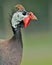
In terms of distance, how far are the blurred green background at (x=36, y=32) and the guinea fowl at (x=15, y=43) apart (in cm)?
267

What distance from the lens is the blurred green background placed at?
292 inches

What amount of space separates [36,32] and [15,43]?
452 cm

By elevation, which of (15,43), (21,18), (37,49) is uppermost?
(21,18)

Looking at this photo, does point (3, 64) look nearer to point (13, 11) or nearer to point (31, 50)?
point (13, 11)

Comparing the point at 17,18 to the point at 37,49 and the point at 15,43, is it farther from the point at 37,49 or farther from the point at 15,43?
the point at 37,49

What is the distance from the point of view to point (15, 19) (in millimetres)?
4254

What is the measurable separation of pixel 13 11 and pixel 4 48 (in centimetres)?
34

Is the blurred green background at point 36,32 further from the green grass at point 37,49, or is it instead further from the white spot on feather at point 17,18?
the white spot on feather at point 17,18

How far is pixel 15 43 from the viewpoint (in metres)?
4.23

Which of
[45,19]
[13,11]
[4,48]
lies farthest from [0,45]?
[45,19]

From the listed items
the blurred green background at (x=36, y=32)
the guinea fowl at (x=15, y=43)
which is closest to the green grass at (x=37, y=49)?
the blurred green background at (x=36, y=32)

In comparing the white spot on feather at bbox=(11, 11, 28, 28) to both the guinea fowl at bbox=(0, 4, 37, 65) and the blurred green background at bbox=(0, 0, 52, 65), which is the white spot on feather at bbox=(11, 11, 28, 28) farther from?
the blurred green background at bbox=(0, 0, 52, 65)

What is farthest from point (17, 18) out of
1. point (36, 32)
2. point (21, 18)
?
point (36, 32)

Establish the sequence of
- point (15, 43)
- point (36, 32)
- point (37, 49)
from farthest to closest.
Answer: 1. point (36, 32)
2. point (37, 49)
3. point (15, 43)
